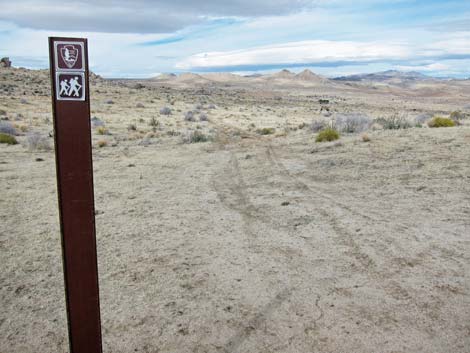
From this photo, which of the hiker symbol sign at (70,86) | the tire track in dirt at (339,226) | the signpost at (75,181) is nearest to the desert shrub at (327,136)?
the tire track in dirt at (339,226)

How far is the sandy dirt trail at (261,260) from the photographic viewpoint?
464cm

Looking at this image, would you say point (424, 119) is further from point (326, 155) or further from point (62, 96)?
point (62, 96)

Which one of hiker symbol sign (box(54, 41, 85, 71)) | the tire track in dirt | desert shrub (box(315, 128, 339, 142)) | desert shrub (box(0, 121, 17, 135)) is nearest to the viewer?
hiker symbol sign (box(54, 41, 85, 71))

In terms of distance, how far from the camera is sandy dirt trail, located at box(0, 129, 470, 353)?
4637 millimetres

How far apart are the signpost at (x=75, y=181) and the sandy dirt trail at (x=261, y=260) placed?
138cm

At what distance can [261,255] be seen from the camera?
6.57 meters

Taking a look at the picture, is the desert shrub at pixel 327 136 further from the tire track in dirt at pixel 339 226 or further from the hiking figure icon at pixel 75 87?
the hiking figure icon at pixel 75 87

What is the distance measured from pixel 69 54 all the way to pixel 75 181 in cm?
76

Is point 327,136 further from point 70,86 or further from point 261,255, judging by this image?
point 70,86

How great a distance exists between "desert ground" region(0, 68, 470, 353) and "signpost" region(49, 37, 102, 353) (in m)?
1.38

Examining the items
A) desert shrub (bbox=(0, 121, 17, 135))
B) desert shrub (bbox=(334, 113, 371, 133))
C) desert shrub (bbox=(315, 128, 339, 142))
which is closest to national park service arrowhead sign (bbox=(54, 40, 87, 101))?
desert shrub (bbox=(315, 128, 339, 142))

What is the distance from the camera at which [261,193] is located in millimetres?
10008

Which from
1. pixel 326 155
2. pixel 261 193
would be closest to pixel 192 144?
pixel 326 155

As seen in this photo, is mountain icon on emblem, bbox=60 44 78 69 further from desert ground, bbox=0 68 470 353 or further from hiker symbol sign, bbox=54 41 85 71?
desert ground, bbox=0 68 470 353
